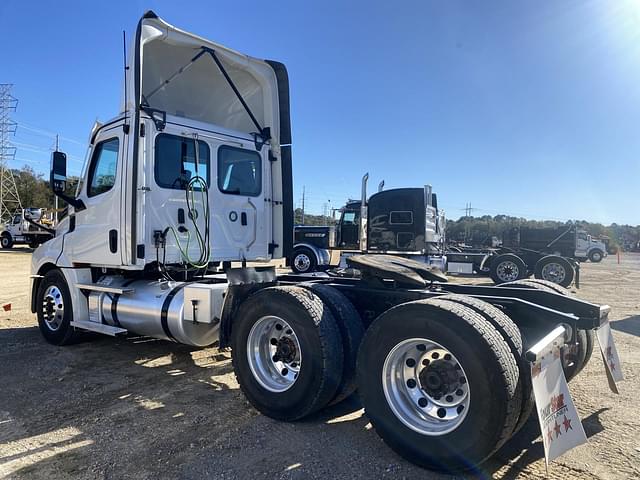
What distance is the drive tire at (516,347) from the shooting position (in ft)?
9.00

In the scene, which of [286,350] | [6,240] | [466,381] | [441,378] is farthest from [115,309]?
[6,240]

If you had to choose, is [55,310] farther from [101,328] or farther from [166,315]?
[166,315]

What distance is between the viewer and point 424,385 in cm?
312

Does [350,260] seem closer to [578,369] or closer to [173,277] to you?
[578,369]

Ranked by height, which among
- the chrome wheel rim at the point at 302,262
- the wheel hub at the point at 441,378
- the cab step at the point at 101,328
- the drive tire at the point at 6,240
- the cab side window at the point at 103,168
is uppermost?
the cab side window at the point at 103,168

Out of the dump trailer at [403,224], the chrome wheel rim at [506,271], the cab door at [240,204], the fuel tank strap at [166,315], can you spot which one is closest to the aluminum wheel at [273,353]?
the fuel tank strap at [166,315]

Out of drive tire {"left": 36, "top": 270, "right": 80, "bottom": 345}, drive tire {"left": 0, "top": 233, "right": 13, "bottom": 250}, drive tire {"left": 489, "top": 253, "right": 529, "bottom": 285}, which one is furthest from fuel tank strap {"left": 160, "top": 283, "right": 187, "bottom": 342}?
drive tire {"left": 0, "top": 233, "right": 13, "bottom": 250}

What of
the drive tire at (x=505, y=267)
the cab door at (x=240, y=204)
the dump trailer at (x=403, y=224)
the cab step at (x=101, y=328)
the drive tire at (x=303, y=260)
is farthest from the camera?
the drive tire at (x=303, y=260)

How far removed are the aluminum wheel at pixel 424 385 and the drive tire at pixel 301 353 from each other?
50 cm

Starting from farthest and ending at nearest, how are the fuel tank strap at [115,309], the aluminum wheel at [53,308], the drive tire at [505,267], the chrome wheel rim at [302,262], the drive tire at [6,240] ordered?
the drive tire at [6,240]
the chrome wheel rim at [302,262]
the drive tire at [505,267]
the aluminum wheel at [53,308]
the fuel tank strap at [115,309]

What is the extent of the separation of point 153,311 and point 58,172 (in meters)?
2.09

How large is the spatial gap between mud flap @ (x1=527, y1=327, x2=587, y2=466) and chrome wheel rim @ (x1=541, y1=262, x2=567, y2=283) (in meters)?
13.8

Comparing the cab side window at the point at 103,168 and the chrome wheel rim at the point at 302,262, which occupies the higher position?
the cab side window at the point at 103,168

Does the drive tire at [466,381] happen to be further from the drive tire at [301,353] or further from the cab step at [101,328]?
the cab step at [101,328]
